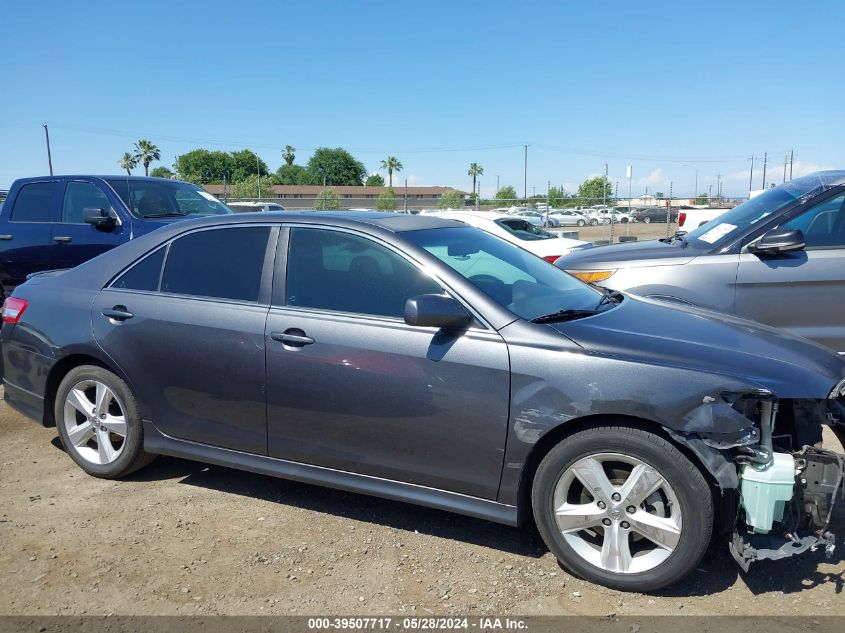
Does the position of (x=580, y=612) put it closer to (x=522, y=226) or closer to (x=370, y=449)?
(x=370, y=449)

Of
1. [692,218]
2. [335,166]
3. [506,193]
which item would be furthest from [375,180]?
[692,218]

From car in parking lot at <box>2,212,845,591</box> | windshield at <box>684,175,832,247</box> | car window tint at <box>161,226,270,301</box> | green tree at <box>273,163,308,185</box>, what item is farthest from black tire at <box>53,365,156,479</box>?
green tree at <box>273,163,308,185</box>

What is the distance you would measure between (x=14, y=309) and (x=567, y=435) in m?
3.63

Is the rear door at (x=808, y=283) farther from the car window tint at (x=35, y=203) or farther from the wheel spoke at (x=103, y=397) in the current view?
the car window tint at (x=35, y=203)

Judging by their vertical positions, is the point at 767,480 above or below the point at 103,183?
below

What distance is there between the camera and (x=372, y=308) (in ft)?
11.6

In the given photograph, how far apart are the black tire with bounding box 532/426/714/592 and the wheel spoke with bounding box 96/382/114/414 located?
258 cm

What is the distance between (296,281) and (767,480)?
241cm

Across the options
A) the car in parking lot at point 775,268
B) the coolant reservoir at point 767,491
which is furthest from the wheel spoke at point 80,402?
the car in parking lot at point 775,268

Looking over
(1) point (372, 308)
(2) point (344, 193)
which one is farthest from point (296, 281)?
(2) point (344, 193)

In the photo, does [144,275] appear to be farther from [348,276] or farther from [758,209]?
[758,209]

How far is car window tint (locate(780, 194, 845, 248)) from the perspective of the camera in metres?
5.27

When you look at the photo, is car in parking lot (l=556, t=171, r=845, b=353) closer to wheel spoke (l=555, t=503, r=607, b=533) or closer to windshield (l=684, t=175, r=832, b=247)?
windshield (l=684, t=175, r=832, b=247)

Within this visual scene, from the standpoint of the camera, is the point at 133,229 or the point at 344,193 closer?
the point at 133,229
